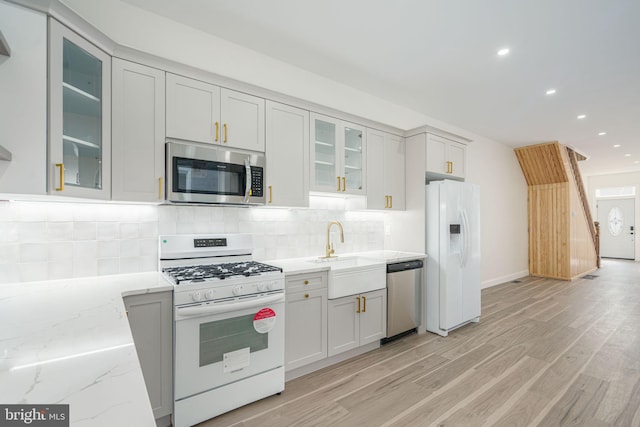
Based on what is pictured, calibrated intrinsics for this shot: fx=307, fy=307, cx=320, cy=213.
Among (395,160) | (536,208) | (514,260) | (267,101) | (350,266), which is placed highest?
(267,101)

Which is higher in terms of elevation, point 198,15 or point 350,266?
Result: point 198,15

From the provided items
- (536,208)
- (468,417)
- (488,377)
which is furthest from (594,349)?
(536,208)

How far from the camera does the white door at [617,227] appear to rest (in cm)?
966

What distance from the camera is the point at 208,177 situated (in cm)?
237

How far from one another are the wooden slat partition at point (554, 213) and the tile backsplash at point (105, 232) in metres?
6.22

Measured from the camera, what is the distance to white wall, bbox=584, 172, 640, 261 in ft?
31.0

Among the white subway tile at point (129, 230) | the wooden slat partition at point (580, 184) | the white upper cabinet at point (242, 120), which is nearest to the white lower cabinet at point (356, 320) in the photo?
the white upper cabinet at point (242, 120)

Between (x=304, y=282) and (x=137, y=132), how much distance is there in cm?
167

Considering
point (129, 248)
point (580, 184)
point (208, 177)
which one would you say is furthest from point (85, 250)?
point (580, 184)

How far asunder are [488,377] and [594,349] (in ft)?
4.91

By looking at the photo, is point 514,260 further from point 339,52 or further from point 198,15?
point 198,15

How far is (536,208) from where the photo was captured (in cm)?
712

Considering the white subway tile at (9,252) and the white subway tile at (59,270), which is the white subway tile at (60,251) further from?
the white subway tile at (9,252)

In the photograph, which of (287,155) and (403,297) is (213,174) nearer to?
(287,155)
